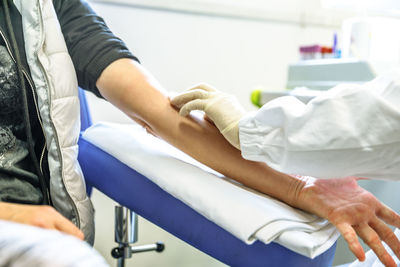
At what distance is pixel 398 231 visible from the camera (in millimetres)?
736

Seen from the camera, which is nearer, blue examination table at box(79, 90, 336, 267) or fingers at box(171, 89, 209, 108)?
blue examination table at box(79, 90, 336, 267)

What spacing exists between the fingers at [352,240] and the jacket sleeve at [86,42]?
53 centimetres

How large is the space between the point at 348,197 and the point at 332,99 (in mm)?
184

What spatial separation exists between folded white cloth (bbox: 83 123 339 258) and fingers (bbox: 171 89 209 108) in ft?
0.30

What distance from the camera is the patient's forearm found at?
774 millimetres

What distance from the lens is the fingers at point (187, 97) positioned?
0.82 m

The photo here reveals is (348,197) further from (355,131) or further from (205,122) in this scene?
(205,122)

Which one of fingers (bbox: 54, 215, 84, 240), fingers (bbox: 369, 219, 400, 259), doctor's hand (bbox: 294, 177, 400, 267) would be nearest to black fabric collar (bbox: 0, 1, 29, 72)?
fingers (bbox: 54, 215, 84, 240)

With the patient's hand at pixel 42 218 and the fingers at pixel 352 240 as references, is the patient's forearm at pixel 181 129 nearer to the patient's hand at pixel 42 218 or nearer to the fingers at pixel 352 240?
the fingers at pixel 352 240

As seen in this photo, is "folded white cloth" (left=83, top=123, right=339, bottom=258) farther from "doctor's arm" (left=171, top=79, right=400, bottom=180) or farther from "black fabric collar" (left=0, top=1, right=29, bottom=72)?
"black fabric collar" (left=0, top=1, right=29, bottom=72)

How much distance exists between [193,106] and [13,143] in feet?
1.06

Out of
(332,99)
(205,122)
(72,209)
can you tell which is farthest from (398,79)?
(72,209)

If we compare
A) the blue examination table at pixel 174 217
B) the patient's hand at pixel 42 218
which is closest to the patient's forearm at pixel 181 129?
the blue examination table at pixel 174 217

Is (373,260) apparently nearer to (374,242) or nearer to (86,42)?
(374,242)
